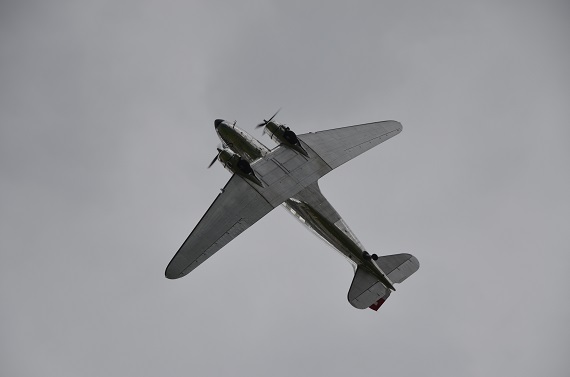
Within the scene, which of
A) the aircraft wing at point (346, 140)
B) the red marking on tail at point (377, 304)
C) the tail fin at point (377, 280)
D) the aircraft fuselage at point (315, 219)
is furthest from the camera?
the aircraft wing at point (346, 140)

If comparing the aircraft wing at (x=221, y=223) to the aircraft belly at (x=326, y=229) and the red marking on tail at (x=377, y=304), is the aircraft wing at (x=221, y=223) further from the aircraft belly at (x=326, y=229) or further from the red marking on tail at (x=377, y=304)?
the red marking on tail at (x=377, y=304)

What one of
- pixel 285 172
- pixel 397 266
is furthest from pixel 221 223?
pixel 397 266

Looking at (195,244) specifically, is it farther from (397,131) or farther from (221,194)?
(397,131)

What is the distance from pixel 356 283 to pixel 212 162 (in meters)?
13.8

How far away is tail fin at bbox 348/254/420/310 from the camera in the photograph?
3753cm

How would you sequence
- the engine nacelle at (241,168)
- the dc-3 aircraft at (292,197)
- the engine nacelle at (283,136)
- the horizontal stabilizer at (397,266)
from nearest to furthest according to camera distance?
1. the dc-3 aircraft at (292,197)
2. the engine nacelle at (241,168)
3. the horizontal stabilizer at (397,266)
4. the engine nacelle at (283,136)

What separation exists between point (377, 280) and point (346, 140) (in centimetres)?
1184

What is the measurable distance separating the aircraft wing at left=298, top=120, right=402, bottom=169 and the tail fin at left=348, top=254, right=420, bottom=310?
27.0ft

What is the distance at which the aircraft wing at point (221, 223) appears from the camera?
33312mm

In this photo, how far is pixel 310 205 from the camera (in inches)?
Answer: 1622

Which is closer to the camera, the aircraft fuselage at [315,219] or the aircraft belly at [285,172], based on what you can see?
the aircraft belly at [285,172]

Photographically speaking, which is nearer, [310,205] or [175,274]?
[175,274]

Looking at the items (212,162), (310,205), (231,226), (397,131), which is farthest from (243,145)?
(397,131)

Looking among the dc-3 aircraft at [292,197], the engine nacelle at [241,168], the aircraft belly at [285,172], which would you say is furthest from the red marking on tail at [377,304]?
the engine nacelle at [241,168]
